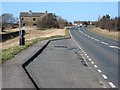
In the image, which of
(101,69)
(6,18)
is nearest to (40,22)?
(6,18)

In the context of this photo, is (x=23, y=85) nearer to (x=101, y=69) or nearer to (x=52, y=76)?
(x=52, y=76)

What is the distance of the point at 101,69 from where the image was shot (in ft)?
59.7

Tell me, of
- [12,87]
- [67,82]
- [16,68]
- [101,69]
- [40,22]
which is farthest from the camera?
[40,22]

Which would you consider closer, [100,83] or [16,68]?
[100,83]

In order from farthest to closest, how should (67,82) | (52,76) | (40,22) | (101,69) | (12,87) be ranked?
(40,22), (101,69), (52,76), (67,82), (12,87)

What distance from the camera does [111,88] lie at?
1248cm

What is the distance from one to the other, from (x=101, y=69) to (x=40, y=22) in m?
120

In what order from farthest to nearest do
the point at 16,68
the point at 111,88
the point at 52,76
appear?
the point at 16,68
the point at 52,76
the point at 111,88

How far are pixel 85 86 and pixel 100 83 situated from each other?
3.70 feet

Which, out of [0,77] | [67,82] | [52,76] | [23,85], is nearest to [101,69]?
[52,76]

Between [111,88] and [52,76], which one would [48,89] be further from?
[52,76]

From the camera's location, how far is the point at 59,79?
14.1 m

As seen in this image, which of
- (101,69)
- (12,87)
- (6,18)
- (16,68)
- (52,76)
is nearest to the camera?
(12,87)

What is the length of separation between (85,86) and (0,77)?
285 cm
